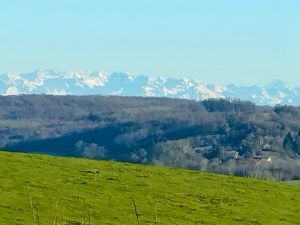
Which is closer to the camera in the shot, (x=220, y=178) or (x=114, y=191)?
(x=114, y=191)

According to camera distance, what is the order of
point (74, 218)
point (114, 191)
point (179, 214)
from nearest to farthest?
point (74, 218), point (179, 214), point (114, 191)

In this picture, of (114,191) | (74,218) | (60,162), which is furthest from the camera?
(60,162)

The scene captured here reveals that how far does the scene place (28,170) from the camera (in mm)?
29391

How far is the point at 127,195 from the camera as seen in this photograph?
89.1ft

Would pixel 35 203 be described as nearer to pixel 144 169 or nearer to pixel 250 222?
pixel 250 222

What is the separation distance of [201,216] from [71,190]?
4579 millimetres

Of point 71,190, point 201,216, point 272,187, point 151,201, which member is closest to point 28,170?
point 71,190

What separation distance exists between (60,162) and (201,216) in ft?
29.3

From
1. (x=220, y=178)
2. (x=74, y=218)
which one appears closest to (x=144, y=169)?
(x=220, y=178)

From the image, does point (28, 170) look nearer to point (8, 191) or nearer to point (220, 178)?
point (8, 191)

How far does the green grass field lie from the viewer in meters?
24.2

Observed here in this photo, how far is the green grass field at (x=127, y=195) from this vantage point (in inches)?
952

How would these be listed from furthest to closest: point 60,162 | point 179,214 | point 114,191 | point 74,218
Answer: point 60,162
point 114,191
point 179,214
point 74,218

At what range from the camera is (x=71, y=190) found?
26922 millimetres
